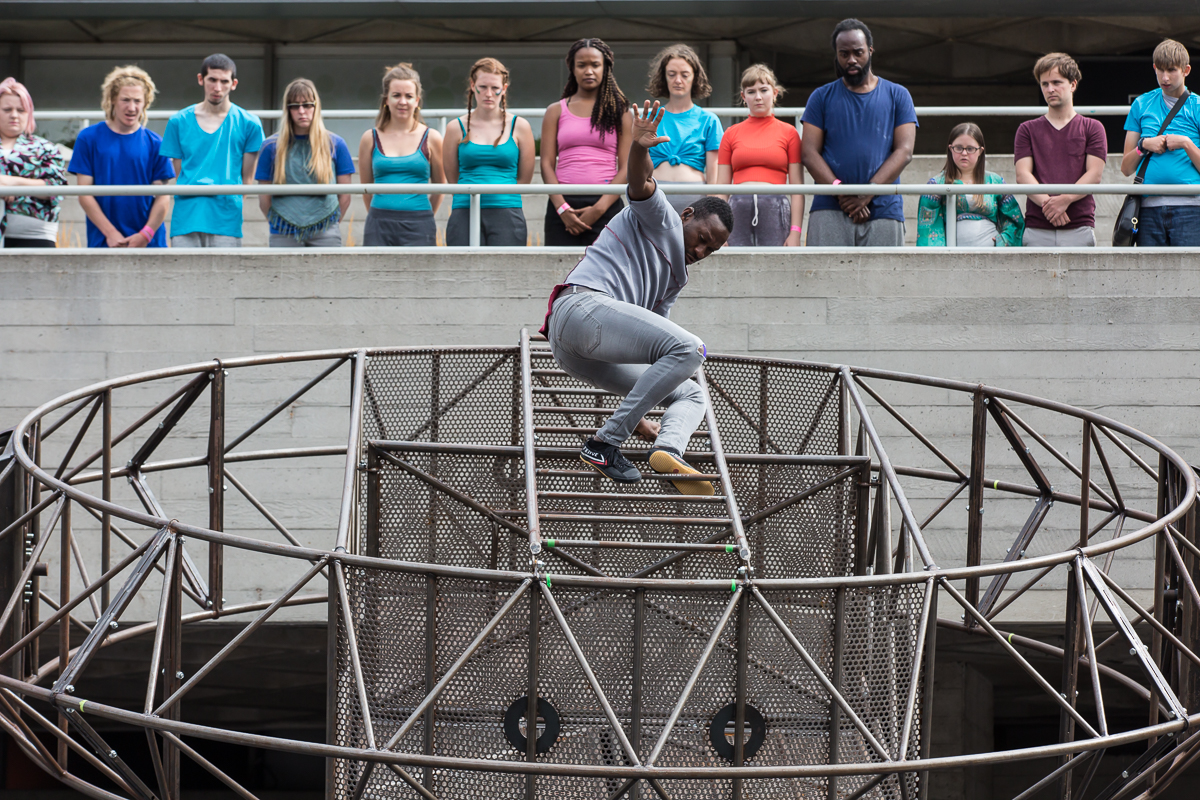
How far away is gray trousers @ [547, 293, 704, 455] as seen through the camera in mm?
6852

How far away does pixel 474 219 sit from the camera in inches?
396

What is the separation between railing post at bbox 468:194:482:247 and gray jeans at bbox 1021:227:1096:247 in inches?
171

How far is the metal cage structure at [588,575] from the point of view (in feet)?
20.2

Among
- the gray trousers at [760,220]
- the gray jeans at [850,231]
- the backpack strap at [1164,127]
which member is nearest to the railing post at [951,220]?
the gray jeans at [850,231]

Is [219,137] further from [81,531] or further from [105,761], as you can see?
[105,761]

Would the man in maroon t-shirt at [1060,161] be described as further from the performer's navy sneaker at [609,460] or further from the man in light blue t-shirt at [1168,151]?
the performer's navy sneaker at [609,460]

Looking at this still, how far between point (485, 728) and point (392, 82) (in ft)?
18.2

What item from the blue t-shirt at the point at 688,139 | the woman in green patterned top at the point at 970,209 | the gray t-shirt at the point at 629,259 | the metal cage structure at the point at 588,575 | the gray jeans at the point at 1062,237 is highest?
the blue t-shirt at the point at 688,139

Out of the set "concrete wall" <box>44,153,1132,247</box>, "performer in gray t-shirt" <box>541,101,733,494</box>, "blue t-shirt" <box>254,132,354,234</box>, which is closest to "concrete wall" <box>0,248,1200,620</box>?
"blue t-shirt" <box>254,132,354,234</box>

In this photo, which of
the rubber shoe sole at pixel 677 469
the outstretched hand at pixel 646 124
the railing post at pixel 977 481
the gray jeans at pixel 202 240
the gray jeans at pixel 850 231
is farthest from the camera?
the gray jeans at pixel 202 240

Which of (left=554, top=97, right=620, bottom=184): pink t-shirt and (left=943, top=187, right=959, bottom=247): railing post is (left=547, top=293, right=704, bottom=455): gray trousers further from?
(left=943, top=187, right=959, bottom=247): railing post

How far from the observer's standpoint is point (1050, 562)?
620 centimetres

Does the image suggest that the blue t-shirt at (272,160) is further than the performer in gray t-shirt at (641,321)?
Yes

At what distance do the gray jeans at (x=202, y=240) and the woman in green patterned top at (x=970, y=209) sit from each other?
18.0 feet
